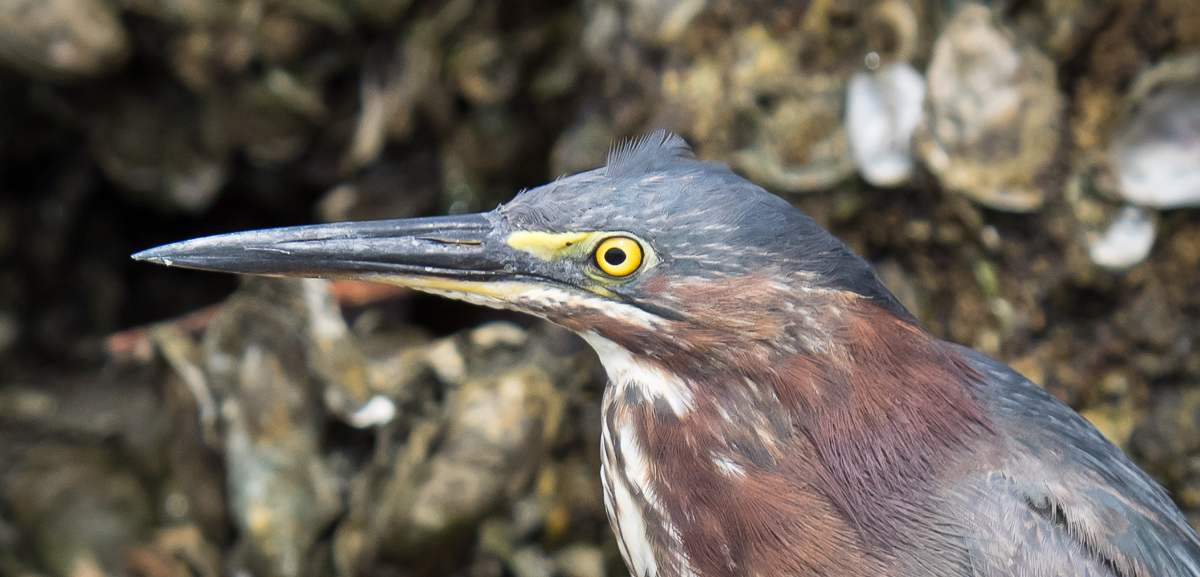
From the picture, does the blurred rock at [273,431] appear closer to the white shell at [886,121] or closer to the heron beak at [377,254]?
the heron beak at [377,254]

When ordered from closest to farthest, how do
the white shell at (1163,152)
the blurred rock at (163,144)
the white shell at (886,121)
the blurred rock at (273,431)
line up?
the white shell at (1163,152)
the white shell at (886,121)
the blurred rock at (273,431)
the blurred rock at (163,144)

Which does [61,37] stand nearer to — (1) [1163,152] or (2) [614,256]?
(2) [614,256]

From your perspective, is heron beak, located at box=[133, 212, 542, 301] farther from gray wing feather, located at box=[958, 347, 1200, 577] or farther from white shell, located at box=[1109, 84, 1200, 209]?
white shell, located at box=[1109, 84, 1200, 209]

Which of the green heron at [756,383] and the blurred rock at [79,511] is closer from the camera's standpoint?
the green heron at [756,383]

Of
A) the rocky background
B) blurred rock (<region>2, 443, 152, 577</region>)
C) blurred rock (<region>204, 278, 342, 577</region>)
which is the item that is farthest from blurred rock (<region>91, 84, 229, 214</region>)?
blurred rock (<region>2, 443, 152, 577</region>)

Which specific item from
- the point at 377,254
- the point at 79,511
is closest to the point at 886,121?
the point at 377,254

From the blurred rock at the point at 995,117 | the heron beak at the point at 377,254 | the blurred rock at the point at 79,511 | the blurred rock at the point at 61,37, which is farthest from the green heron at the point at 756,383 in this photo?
the blurred rock at the point at 79,511
